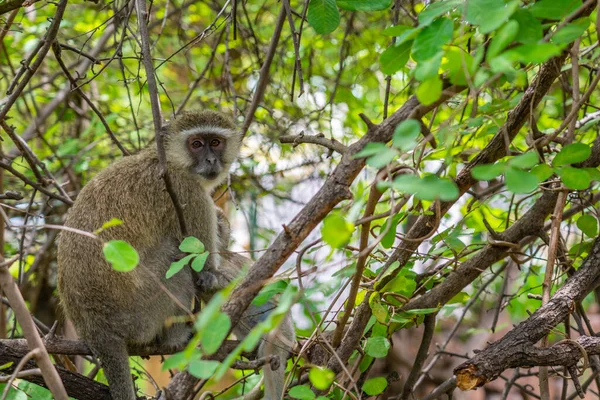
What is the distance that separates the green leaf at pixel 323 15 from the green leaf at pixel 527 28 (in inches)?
37.7

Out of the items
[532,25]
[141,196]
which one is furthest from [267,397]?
[532,25]

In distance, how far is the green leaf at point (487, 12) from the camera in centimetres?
181

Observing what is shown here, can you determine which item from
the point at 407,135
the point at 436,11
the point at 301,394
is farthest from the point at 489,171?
the point at 301,394

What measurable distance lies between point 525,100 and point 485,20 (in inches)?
55.8

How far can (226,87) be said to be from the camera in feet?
A: 18.0

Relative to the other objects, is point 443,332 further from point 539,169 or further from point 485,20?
point 485,20

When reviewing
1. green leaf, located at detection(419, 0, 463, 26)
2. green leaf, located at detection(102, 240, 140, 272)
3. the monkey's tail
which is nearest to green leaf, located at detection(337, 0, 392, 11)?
green leaf, located at detection(419, 0, 463, 26)

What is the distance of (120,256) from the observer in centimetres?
201

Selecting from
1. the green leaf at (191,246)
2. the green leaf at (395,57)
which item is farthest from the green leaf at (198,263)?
the green leaf at (395,57)

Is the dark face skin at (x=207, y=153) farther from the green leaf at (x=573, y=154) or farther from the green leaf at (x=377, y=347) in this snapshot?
the green leaf at (x=573, y=154)

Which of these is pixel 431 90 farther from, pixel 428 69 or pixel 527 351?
A: pixel 527 351

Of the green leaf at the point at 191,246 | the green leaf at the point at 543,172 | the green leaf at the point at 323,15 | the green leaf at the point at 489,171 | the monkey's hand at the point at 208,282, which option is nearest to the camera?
the green leaf at the point at 489,171

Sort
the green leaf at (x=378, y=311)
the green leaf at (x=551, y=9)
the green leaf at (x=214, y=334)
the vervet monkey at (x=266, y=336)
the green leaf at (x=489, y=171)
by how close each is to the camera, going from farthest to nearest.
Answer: the vervet monkey at (x=266, y=336)
the green leaf at (x=378, y=311)
the green leaf at (x=551, y=9)
the green leaf at (x=489, y=171)
the green leaf at (x=214, y=334)

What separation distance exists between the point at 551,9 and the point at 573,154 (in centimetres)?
52
